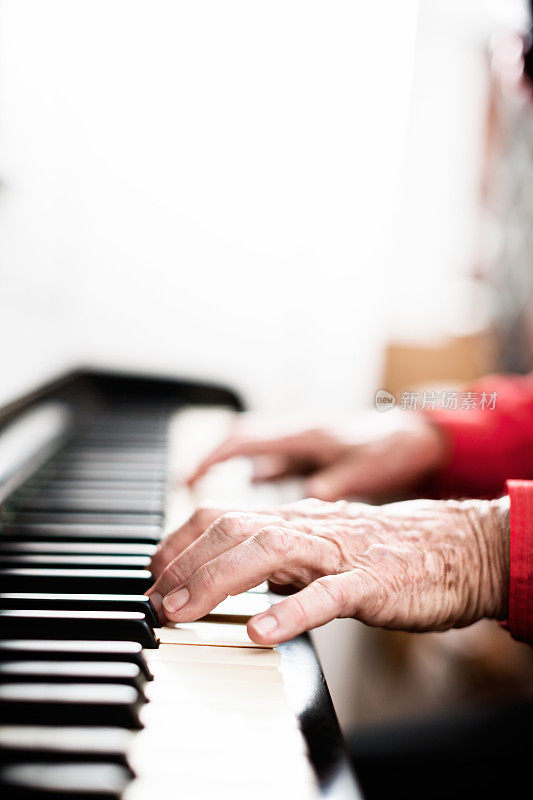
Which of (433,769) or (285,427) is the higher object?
(285,427)

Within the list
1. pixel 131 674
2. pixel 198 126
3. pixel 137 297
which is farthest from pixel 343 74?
pixel 131 674

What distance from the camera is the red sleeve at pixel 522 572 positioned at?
0.51 metres

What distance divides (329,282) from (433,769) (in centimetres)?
161

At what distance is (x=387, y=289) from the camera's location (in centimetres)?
224

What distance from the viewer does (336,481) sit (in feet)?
2.73

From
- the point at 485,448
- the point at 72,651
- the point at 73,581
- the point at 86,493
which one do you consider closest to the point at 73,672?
the point at 72,651

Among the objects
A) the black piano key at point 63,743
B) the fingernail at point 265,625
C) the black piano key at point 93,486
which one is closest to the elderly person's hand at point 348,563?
the fingernail at point 265,625

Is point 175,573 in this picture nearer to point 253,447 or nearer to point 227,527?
point 227,527

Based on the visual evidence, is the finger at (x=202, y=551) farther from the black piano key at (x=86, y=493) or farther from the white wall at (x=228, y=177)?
the white wall at (x=228, y=177)

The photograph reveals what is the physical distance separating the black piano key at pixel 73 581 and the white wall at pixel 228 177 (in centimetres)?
107

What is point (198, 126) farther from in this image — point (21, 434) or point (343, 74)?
point (21, 434)

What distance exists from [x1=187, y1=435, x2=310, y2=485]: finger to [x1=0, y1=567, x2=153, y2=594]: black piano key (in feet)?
1.12

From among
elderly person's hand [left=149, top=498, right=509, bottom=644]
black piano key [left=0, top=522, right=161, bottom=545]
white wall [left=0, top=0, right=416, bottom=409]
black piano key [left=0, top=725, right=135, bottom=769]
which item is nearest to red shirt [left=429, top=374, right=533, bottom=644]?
elderly person's hand [left=149, top=498, right=509, bottom=644]

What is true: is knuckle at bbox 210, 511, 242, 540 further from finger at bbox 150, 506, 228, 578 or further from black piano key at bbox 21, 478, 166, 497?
black piano key at bbox 21, 478, 166, 497
